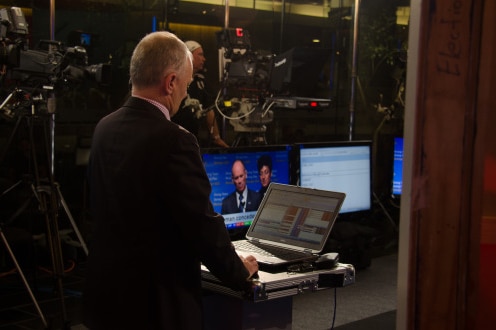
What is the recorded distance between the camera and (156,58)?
1.83 metres

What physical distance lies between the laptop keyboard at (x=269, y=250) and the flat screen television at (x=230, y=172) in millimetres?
328

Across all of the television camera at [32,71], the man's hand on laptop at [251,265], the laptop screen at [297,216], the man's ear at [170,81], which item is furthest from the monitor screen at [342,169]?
the man's ear at [170,81]

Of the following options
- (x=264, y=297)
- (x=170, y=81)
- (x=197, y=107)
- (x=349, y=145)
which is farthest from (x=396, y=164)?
(x=170, y=81)

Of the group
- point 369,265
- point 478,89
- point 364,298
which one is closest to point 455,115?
point 478,89

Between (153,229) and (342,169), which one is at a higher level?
(153,229)

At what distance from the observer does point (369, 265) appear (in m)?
5.05

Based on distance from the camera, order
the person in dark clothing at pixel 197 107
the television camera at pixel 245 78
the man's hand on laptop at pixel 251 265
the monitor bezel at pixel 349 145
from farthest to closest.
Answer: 1. the television camera at pixel 245 78
2. the person in dark clothing at pixel 197 107
3. the monitor bezel at pixel 349 145
4. the man's hand on laptop at pixel 251 265

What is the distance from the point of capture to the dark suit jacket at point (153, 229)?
70.2 inches

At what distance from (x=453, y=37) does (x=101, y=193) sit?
1.35 meters

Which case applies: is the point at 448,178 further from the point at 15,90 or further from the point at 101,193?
the point at 15,90

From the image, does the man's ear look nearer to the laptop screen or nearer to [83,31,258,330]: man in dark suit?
[83,31,258,330]: man in dark suit

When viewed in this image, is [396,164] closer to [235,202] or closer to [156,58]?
[235,202]

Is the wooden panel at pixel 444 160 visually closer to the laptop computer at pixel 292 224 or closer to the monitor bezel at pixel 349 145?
the laptop computer at pixel 292 224

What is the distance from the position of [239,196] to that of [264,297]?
87 centimetres
